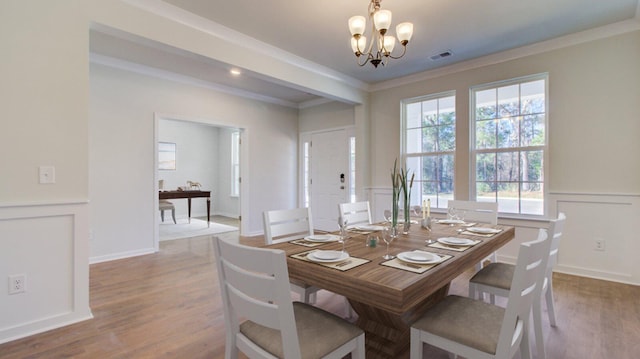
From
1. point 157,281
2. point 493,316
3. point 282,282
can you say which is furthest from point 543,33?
point 157,281

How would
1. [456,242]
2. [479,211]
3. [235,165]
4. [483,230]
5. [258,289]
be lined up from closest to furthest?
[258,289]
[456,242]
[483,230]
[479,211]
[235,165]

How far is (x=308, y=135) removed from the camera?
20.0ft

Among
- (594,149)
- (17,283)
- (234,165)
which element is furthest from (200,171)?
(594,149)

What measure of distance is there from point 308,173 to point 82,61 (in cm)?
421

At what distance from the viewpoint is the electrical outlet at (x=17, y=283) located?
2.06m

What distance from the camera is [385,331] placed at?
1843mm

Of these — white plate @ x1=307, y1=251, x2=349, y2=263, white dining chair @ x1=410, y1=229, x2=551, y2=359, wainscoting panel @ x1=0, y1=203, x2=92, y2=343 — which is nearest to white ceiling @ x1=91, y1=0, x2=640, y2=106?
wainscoting panel @ x1=0, y1=203, x2=92, y2=343

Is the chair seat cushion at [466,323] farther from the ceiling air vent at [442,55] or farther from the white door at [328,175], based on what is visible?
the white door at [328,175]

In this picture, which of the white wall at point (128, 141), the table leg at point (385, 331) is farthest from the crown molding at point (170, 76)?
the table leg at point (385, 331)

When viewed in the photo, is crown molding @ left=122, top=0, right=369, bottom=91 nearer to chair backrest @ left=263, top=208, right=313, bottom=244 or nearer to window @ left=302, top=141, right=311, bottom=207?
window @ left=302, top=141, right=311, bottom=207

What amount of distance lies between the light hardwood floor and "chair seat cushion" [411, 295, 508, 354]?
54 centimetres

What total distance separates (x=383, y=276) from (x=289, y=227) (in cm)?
113

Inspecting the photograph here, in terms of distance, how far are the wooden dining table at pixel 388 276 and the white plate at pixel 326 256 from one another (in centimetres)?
3

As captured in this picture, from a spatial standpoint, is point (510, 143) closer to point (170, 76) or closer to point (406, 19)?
point (406, 19)
